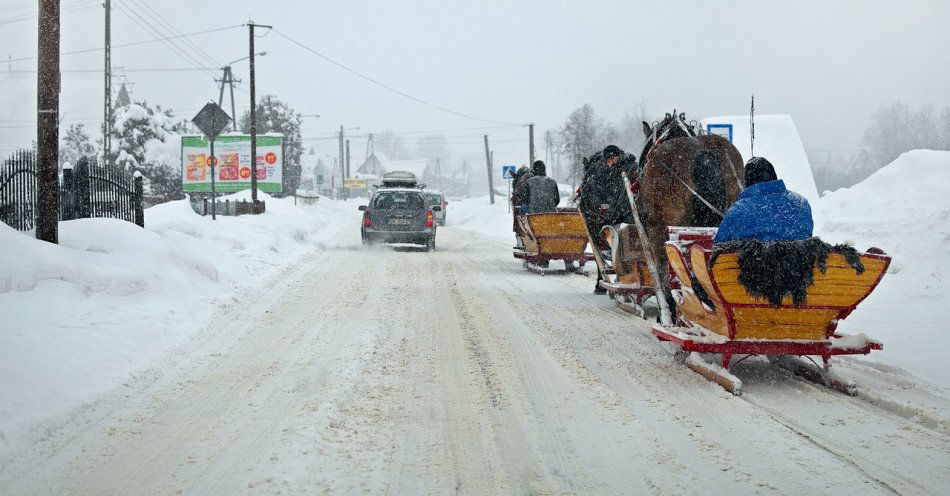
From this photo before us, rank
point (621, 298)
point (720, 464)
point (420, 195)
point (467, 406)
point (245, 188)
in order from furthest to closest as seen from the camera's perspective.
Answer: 1. point (245, 188)
2. point (420, 195)
3. point (621, 298)
4. point (467, 406)
5. point (720, 464)

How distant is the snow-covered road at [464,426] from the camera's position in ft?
13.2

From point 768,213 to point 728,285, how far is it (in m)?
0.73

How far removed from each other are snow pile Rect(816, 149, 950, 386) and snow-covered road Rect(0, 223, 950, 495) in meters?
1.76

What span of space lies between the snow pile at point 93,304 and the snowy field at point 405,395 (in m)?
0.03

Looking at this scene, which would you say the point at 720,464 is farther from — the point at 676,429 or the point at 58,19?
the point at 58,19

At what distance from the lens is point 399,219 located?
69.4 feet

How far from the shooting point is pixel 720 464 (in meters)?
4.26

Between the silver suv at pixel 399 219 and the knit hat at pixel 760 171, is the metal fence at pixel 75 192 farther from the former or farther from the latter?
the knit hat at pixel 760 171

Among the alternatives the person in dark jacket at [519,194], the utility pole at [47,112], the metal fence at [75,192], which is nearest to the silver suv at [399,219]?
the person in dark jacket at [519,194]

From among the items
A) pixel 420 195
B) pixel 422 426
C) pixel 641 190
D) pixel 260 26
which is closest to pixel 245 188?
pixel 260 26

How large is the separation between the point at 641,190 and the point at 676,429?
167 inches

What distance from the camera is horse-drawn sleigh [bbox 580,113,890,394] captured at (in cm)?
576

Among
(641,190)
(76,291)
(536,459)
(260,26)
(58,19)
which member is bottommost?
(536,459)

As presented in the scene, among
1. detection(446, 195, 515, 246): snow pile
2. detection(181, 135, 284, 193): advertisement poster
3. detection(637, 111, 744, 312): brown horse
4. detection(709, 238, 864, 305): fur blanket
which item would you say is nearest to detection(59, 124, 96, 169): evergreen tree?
detection(181, 135, 284, 193): advertisement poster
